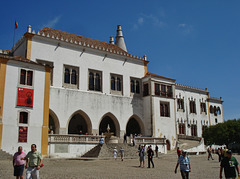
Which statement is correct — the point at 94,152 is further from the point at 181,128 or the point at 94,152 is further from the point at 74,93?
the point at 181,128

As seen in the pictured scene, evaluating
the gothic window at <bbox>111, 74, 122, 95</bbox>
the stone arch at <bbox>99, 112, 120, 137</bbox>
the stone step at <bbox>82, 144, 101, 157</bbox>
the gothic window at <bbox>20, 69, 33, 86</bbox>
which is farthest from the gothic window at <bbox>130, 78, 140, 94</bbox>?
the gothic window at <bbox>20, 69, 33, 86</bbox>

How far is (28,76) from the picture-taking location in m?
22.1

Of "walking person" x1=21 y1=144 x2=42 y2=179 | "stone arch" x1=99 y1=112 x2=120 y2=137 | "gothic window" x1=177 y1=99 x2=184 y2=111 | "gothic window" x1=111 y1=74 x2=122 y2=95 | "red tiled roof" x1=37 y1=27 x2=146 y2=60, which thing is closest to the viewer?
"walking person" x1=21 y1=144 x2=42 y2=179

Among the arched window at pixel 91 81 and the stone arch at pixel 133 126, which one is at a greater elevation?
the arched window at pixel 91 81

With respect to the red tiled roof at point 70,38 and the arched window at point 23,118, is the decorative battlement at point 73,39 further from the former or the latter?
the arched window at point 23,118

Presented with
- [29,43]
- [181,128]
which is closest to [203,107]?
[181,128]

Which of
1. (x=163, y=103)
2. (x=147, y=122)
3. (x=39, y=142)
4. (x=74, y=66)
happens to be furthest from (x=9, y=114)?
(x=163, y=103)

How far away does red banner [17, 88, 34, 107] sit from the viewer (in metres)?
21.1

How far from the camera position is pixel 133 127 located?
34969 millimetres

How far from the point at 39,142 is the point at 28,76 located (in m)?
5.45

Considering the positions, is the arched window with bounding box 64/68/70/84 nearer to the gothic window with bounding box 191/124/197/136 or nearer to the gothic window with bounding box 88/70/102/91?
the gothic window with bounding box 88/70/102/91

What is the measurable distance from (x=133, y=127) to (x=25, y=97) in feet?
55.8

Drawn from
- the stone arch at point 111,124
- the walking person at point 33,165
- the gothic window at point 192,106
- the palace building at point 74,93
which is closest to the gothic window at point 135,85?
the palace building at point 74,93

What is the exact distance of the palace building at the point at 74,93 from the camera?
21.1 m
